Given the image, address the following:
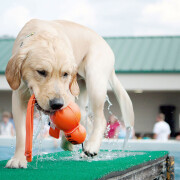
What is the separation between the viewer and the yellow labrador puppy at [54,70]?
384 centimetres

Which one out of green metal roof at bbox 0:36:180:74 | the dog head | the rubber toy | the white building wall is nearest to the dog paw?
the rubber toy

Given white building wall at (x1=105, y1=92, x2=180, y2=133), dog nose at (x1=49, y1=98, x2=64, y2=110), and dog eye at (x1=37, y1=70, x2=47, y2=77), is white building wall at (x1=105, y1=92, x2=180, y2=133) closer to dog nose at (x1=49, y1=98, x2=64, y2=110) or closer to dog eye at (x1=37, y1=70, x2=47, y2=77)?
dog eye at (x1=37, y1=70, x2=47, y2=77)

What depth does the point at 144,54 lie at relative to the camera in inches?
739

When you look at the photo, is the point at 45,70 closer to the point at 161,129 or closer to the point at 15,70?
the point at 15,70

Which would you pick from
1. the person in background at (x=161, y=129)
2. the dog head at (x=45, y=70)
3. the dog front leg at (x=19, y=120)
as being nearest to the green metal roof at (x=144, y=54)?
the person in background at (x=161, y=129)

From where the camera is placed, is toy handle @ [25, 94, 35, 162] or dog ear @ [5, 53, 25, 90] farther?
dog ear @ [5, 53, 25, 90]

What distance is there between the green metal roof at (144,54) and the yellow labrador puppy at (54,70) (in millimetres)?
12106

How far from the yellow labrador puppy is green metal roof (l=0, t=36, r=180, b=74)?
12106 mm

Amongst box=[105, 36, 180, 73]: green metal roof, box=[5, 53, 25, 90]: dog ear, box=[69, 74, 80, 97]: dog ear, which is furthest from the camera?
box=[105, 36, 180, 73]: green metal roof

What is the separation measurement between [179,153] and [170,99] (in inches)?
351

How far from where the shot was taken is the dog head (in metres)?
3.78

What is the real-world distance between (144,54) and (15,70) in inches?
596

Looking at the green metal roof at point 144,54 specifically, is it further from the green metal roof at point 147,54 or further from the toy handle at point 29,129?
the toy handle at point 29,129

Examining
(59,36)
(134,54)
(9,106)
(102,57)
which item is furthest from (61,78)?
(9,106)
